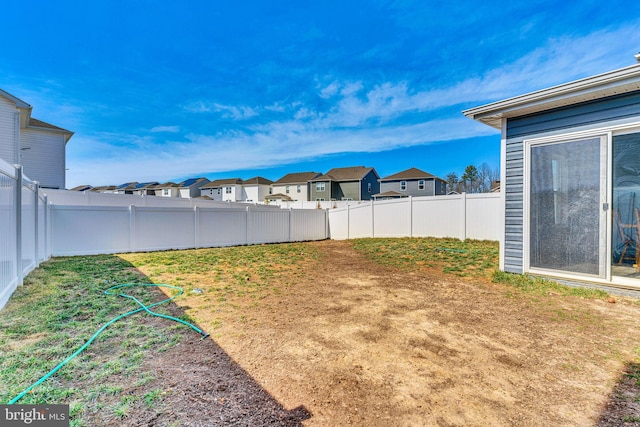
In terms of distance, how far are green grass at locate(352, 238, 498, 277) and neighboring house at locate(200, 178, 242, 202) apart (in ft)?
111

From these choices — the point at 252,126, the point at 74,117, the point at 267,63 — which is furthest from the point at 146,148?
the point at 267,63

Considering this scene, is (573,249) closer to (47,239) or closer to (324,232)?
(324,232)

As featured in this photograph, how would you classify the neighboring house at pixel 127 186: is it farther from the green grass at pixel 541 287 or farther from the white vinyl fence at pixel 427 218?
the green grass at pixel 541 287

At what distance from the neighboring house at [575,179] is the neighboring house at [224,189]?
125 ft

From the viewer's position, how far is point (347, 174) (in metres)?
34.6

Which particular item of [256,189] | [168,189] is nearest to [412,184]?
[256,189]

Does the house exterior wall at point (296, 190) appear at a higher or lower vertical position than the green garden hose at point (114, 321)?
higher

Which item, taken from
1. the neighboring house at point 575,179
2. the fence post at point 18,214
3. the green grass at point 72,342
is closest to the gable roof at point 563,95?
the neighboring house at point 575,179

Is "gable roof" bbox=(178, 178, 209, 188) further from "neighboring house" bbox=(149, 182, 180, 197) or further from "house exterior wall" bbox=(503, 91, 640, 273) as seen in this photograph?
"house exterior wall" bbox=(503, 91, 640, 273)

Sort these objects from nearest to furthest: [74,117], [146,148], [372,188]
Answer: [74,117], [146,148], [372,188]

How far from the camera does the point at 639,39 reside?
6.06 meters

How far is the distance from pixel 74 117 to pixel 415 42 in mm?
18602

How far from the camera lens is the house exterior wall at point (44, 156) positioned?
14445 mm

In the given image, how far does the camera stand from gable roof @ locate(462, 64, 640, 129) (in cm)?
390
